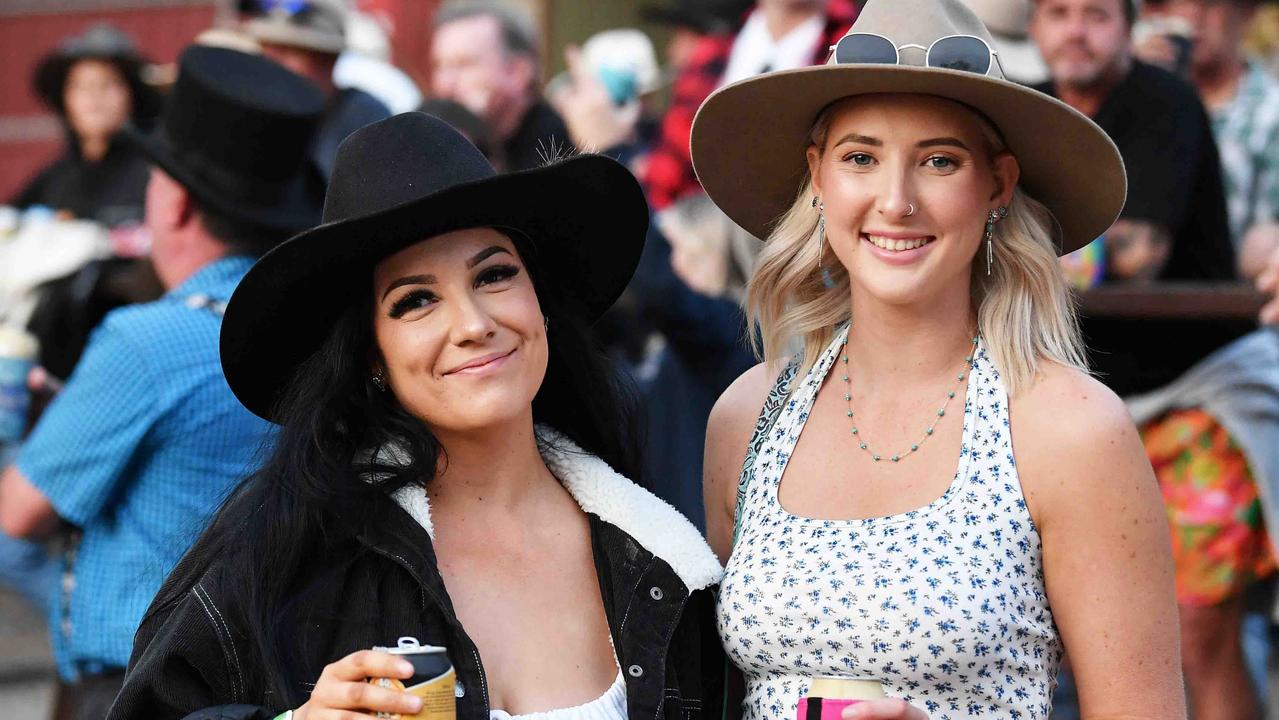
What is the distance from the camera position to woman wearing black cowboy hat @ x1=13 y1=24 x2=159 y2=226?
8031mm

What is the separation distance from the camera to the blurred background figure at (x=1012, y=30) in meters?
5.60

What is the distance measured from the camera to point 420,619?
266 cm

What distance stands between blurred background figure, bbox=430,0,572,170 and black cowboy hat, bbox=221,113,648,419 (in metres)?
3.75

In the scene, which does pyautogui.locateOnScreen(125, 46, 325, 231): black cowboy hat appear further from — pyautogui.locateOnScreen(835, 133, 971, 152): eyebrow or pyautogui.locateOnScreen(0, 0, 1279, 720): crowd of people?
pyautogui.locateOnScreen(835, 133, 971, 152): eyebrow

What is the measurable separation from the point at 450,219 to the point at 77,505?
1.74 m

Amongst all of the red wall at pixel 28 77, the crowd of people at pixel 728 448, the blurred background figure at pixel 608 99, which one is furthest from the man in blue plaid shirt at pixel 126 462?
the red wall at pixel 28 77

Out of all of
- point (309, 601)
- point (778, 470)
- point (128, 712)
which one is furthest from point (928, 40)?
point (128, 712)

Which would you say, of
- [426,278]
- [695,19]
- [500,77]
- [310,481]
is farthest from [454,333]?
[695,19]

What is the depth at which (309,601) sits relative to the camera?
2605 mm

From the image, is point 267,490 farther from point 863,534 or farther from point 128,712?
point 863,534

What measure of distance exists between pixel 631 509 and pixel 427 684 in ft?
A: 3.02

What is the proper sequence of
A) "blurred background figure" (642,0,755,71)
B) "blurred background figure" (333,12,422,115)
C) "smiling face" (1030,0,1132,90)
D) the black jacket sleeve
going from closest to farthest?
1. the black jacket sleeve
2. "smiling face" (1030,0,1132,90)
3. "blurred background figure" (642,0,755,71)
4. "blurred background figure" (333,12,422,115)

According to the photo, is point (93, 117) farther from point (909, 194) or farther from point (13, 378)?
point (909, 194)

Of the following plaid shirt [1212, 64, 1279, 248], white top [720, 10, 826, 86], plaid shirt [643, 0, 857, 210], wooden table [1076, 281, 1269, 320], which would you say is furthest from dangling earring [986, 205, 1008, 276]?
plaid shirt [1212, 64, 1279, 248]
